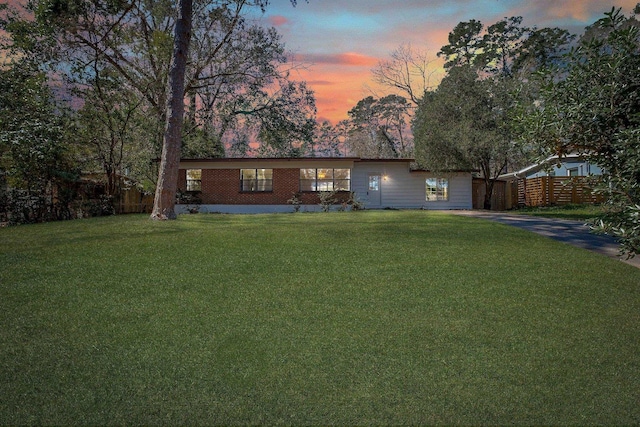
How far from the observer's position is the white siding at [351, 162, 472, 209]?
2620 cm

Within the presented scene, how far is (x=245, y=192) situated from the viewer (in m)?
24.4

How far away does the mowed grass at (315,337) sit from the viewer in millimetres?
3834

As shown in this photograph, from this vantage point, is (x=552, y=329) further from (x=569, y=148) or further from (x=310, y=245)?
(x=310, y=245)

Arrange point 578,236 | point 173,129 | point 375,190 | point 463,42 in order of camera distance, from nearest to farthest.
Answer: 1. point 578,236
2. point 173,129
3. point 375,190
4. point 463,42

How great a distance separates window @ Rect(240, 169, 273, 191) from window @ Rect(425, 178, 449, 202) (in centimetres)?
967

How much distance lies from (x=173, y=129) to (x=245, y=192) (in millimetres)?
10820

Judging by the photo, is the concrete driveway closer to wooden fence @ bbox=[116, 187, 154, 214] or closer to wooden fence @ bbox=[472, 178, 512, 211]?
wooden fence @ bbox=[472, 178, 512, 211]

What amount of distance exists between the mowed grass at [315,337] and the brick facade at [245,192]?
15549 millimetres

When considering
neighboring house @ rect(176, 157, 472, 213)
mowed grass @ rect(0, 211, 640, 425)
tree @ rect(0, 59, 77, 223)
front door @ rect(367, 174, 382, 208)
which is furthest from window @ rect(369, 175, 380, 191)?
mowed grass @ rect(0, 211, 640, 425)

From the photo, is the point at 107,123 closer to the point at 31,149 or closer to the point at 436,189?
the point at 31,149

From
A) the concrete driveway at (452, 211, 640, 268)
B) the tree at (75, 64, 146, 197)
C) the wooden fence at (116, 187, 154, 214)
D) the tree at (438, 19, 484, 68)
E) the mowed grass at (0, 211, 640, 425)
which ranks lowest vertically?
the mowed grass at (0, 211, 640, 425)

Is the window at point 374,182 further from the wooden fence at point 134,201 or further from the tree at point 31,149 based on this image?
the tree at point 31,149

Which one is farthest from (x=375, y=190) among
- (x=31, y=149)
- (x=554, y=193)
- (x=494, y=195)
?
(x=31, y=149)

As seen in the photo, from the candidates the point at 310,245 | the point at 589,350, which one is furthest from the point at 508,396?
the point at 310,245
